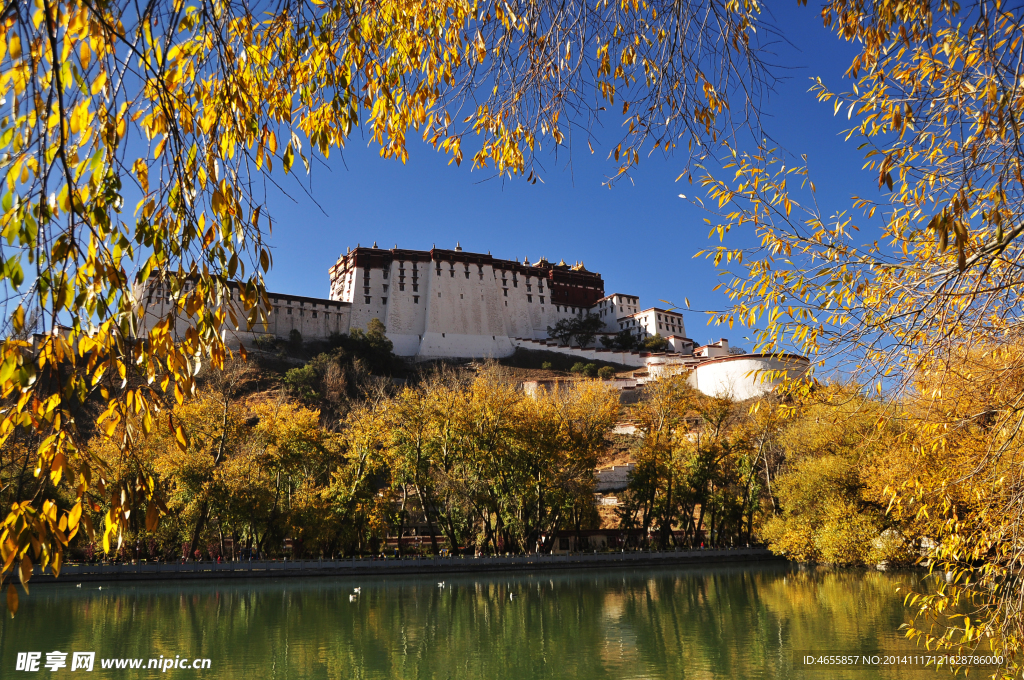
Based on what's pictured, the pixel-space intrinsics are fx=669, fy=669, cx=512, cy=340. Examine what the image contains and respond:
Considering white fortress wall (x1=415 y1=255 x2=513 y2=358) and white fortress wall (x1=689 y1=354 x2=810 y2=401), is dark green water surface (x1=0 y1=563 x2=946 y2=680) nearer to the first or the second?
white fortress wall (x1=689 y1=354 x2=810 y2=401)

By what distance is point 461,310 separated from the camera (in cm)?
5862

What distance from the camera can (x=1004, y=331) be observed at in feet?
12.3

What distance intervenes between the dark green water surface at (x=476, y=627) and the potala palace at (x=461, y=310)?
31.0 m

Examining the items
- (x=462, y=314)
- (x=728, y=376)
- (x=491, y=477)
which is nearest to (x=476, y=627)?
(x=491, y=477)

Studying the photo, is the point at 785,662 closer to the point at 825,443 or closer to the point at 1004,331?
the point at 1004,331

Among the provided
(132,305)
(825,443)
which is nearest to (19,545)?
(132,305)

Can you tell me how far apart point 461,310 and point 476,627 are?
4520cm

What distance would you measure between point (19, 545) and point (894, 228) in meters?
4.72
